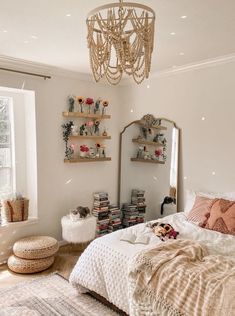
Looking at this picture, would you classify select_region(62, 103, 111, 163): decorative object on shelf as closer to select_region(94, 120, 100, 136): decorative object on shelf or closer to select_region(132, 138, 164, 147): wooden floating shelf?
select_region(94, 120, 100, 136): decorative object on shelf

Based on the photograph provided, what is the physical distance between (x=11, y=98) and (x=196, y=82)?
240cm

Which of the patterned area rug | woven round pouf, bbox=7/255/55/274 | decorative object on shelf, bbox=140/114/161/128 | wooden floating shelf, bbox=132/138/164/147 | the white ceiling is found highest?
the white ceiling

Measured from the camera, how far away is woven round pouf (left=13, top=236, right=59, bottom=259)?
316 cm

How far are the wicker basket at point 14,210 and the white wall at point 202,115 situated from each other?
209 centimetres

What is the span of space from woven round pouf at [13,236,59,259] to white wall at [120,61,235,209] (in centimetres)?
182

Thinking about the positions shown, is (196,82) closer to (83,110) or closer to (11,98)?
(83,110)

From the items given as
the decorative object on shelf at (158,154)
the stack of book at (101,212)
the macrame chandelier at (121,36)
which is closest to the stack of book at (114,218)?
the stack of book at (101,212)

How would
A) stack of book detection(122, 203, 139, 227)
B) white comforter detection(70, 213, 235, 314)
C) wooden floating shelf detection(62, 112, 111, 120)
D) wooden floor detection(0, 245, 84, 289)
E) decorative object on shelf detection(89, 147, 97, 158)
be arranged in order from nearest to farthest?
white comforter detection(70, 213, 235, 314) → wooden floor detection(0, 245, 84, 289) → wooden floating shelf detection(62, 112, 111, 120) → decorative object on shelf detection(89, 147, 97, 158) → stack of book detection(122, 203, 139, 227)

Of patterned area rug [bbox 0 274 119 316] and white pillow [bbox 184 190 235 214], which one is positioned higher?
white pillow [bbox 184 190 235 214]

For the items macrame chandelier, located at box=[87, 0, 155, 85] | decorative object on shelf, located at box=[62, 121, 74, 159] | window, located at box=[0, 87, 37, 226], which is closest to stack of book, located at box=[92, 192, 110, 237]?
decorative object on shelf, located at box=[62, 121, 74, 159]

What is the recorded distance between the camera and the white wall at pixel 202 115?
10.9 ft

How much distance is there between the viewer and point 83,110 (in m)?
4.17

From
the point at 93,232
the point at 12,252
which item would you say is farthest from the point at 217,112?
the point at 12,252

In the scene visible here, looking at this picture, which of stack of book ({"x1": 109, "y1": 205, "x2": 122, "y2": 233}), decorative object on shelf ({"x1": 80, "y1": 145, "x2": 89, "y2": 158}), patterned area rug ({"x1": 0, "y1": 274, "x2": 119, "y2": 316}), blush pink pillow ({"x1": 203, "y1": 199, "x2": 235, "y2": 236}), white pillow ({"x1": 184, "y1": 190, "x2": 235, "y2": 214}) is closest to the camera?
patterned area rug ({"x1": 0, "y1": 274, "x2": 119, "y2": 316})
